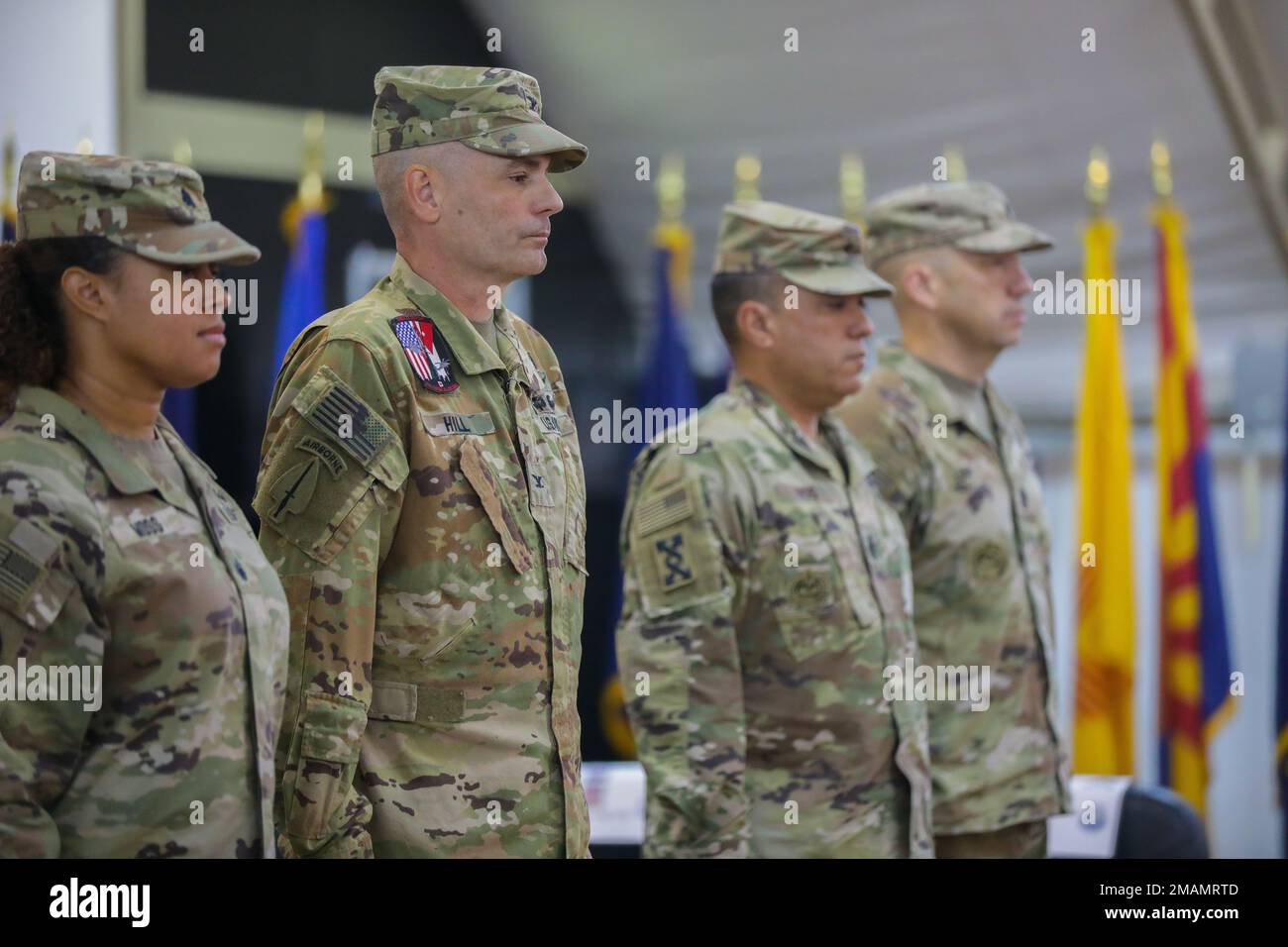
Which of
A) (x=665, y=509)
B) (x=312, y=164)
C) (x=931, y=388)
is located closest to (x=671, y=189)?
(x=312, y=164)

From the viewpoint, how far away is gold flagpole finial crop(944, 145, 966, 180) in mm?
5086

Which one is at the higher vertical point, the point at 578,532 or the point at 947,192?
the point at 947,192

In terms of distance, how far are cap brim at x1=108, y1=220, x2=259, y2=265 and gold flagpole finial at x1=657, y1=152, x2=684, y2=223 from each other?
130 inches

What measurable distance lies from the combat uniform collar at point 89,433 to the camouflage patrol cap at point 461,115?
0.57 metres

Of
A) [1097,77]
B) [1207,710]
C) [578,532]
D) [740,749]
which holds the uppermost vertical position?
[1097,77]

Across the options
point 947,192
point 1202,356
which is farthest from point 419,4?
point 1202,356

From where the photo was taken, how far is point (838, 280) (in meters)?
2.80

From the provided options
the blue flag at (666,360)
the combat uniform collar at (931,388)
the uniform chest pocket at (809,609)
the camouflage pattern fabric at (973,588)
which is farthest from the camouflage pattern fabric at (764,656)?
the blue flag at (666,360)

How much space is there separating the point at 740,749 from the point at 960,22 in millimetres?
3128

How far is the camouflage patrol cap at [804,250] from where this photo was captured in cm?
281

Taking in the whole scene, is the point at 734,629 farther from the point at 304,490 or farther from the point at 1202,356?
the point at 1202,356

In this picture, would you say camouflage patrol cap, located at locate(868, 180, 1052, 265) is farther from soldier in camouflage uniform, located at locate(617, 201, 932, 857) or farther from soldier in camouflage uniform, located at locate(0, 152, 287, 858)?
soldier in camouflage uniform, located at locate(0, 152, 287, 858)

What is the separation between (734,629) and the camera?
268cm

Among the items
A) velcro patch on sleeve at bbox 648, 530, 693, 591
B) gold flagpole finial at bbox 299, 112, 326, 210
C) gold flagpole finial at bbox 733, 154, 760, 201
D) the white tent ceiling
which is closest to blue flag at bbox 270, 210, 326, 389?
gold flagpole finial at bbox 299, 112, 326, 210
